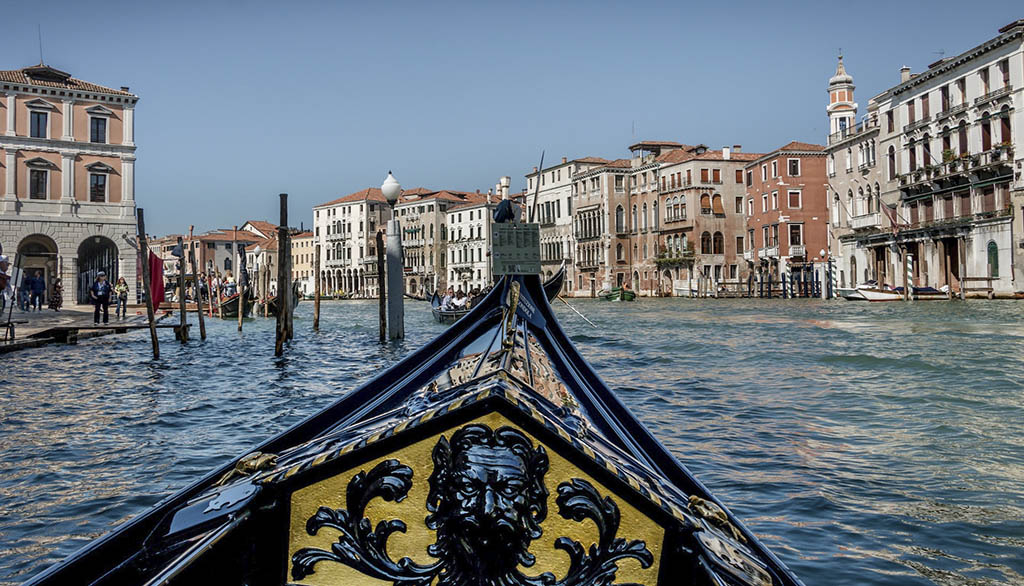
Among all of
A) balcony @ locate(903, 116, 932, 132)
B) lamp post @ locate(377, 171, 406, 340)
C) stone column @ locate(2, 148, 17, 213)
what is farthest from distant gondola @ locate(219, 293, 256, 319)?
balcony @ locate(903, 116, 932, 132)

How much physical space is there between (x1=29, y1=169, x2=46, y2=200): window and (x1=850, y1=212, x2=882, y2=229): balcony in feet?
68.9

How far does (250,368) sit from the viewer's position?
700cm

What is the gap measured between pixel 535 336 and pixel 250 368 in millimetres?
5769

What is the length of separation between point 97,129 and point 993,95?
796 inches

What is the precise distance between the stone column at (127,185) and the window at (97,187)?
0.39 meters

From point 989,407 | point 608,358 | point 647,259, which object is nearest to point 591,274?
point 647,259

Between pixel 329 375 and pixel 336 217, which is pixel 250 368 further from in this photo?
pixel 336 217

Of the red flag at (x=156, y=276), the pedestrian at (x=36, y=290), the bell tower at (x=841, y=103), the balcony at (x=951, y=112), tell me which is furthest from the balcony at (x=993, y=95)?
the pedestrian at (x=36, y=290)

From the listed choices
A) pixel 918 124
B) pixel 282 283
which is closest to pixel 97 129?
pixel 282 283

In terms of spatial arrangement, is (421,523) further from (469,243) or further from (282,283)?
(469,243)

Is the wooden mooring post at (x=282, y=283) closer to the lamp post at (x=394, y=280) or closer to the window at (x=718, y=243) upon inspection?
the lamp post at (x=394, y=280)

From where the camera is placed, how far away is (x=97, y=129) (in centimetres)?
1780

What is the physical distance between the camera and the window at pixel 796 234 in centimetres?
2631

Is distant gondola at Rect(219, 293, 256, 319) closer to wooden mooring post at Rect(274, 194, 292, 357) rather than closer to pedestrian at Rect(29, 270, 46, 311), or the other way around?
pedestrian at Rect(29, 270, 46, 311)
